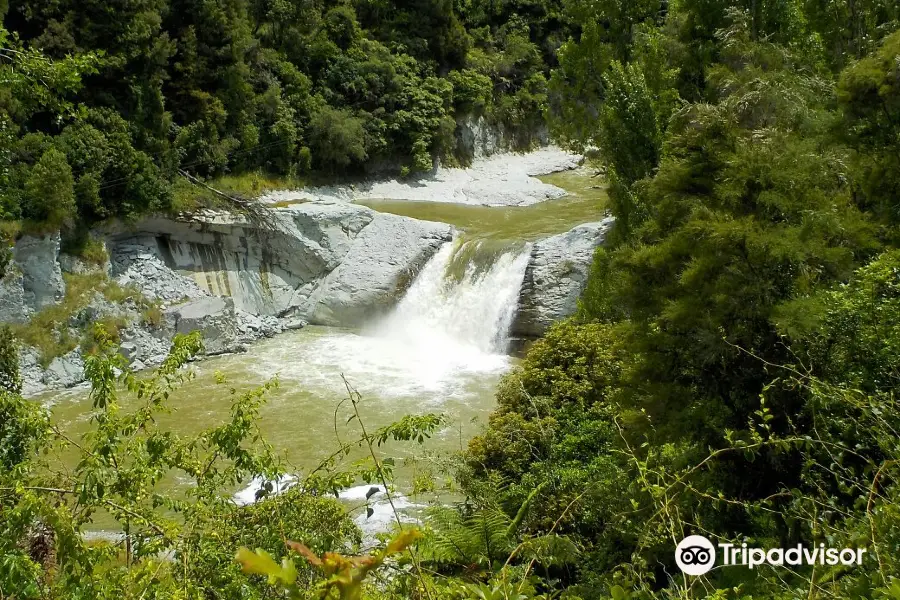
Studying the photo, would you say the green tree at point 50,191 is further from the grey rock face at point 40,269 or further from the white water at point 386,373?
the white water at point 386,373

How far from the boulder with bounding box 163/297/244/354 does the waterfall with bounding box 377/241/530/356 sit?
351 cm

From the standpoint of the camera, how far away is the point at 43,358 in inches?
507

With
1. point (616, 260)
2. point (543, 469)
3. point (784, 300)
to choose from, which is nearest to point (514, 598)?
point (784, 300)

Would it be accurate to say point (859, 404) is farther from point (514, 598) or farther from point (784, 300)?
point (514, 598)

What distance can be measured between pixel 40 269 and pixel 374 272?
7.32 meters

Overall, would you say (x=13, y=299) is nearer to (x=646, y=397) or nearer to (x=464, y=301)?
(x=464, y=301)

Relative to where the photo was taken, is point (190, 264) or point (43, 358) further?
point (190, 264)

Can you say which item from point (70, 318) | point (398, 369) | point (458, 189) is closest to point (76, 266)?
point (70, 318)

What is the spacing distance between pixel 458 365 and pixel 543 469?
7.16m

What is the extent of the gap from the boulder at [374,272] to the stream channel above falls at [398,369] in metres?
0.35

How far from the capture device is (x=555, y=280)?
46.9 feet

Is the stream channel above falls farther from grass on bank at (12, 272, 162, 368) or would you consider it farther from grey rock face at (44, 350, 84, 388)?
grass on bank at (12, 272, 162, 368)

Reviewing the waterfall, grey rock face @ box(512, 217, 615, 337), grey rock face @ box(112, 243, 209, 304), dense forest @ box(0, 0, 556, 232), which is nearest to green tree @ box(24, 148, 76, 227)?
dense forest @ box(0, 0, 556, 232)

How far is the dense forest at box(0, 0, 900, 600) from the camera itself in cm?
310
